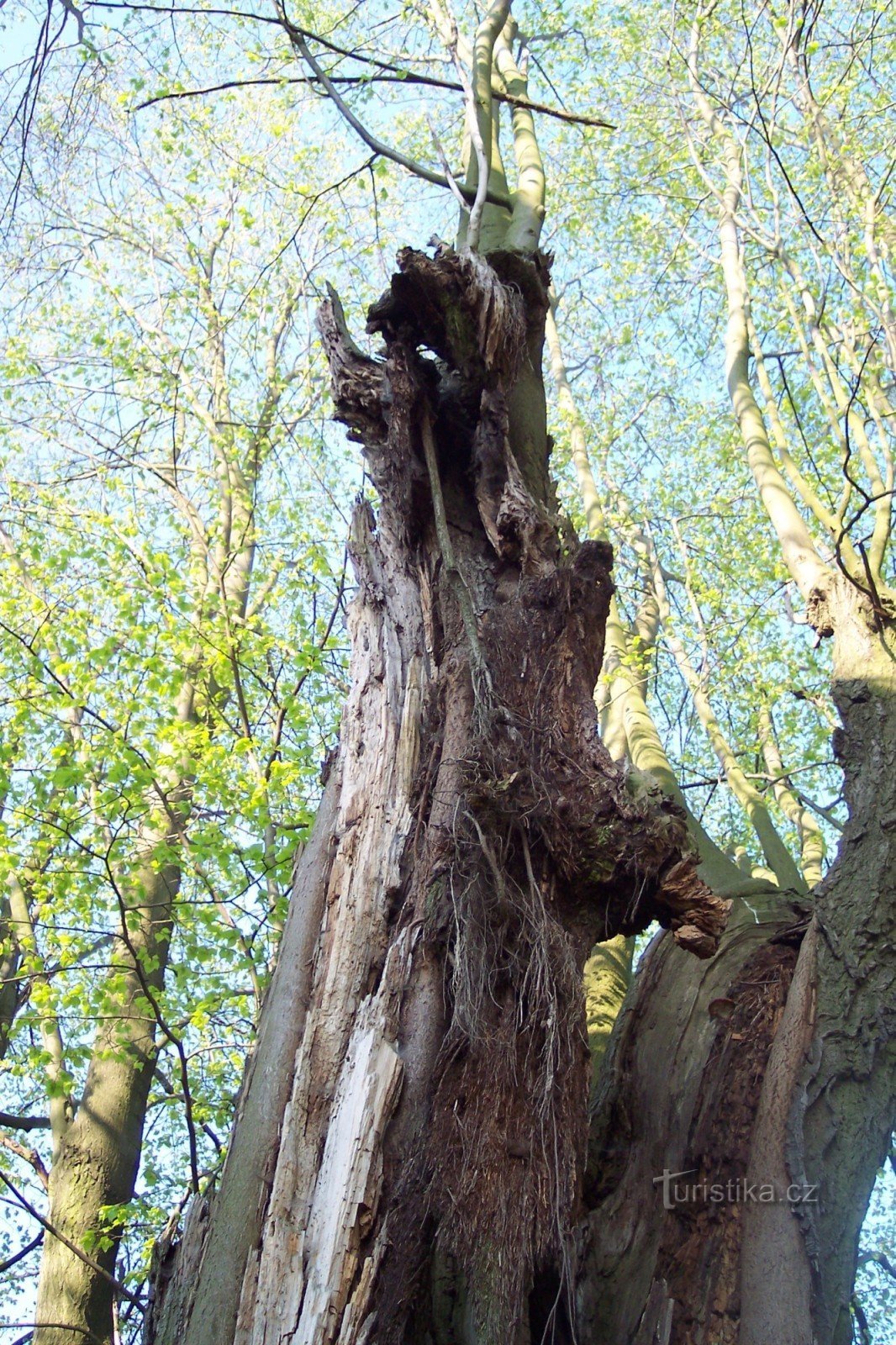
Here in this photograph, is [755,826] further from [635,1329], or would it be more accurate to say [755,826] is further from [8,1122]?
[8,1122]

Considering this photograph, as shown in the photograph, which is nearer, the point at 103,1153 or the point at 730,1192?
the point at 730,1192

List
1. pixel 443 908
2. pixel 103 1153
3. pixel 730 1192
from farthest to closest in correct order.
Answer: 1. pixel 103 1153
2. pixel 730 1192
3. pixel 443 908

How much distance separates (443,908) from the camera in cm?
278

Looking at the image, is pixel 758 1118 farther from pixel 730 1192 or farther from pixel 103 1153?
pixel 103 1153

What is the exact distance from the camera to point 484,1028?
8.55ft

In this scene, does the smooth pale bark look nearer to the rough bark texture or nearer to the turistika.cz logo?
the rough bark texture

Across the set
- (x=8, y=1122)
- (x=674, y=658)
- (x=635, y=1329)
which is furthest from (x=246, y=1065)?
(x=674, y=658)

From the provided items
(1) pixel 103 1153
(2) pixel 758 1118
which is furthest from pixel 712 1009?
(1) pixel 103 1153

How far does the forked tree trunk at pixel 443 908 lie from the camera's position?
235 cm

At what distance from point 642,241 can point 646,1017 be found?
9743 millimetres

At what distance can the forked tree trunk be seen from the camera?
7.70 feet

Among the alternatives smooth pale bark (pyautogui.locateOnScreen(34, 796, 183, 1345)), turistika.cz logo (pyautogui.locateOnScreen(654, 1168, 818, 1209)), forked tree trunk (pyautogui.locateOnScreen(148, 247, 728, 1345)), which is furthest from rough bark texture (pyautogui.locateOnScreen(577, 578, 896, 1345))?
smooth pale bark (pyautogui.locateOnScreen(34, 796, 183, 1345))

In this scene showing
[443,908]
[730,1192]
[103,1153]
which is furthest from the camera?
[103,1153]

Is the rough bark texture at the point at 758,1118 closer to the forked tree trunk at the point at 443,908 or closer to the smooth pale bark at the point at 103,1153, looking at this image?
the forked tree trunk at the point at 443,908
